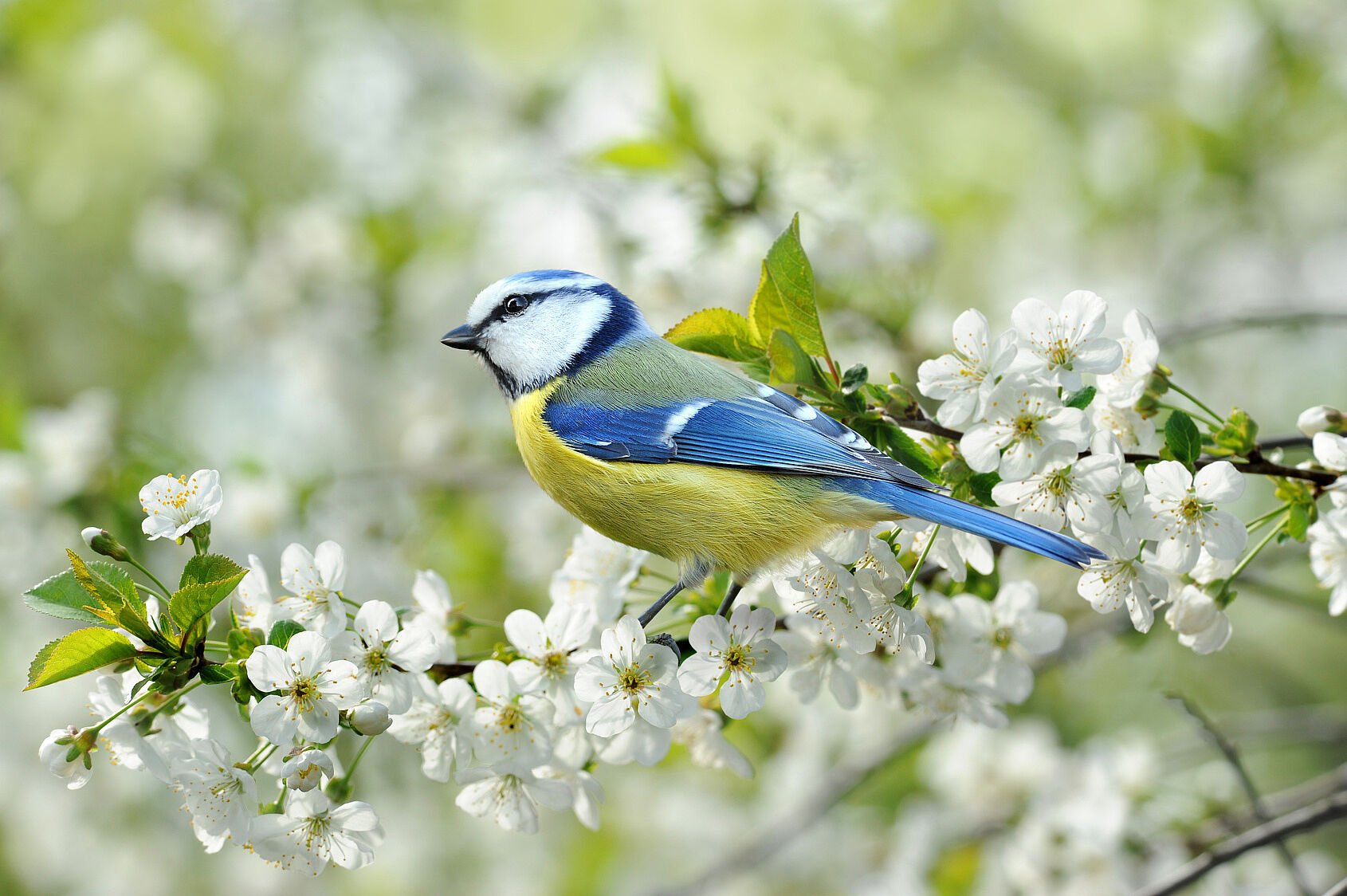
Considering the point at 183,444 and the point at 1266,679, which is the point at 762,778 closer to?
the point at 1266,679

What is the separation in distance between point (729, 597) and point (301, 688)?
62 cm

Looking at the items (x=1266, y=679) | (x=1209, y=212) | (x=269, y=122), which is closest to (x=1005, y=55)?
(x=1209, y=212)

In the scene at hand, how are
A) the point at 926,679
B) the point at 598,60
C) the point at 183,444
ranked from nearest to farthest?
the point at 926,679 → the point at 183,444 → the point at 598,60

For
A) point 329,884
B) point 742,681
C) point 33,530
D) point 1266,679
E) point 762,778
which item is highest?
point 742,681

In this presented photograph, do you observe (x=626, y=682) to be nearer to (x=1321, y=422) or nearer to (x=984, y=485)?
(x=984, y=485)

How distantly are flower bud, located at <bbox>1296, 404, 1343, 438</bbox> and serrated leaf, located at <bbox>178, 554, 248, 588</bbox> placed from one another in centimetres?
138

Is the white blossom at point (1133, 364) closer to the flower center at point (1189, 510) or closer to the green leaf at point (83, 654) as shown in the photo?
the flower center at point (1189, 510)

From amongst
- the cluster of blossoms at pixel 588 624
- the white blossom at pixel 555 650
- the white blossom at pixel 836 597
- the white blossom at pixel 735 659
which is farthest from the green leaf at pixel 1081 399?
the white blossom at pixel 555 650

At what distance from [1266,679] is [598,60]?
3711 millimetres

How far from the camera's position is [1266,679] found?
3.34 m

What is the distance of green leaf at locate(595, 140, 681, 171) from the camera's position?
2592 mm

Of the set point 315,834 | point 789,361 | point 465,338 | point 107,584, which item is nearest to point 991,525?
point 789,361

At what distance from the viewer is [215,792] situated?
1273mm

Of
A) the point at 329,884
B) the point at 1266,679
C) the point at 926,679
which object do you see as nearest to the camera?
the point at 926,679
